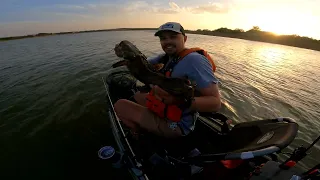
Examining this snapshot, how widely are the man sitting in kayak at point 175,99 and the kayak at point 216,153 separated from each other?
36 cm

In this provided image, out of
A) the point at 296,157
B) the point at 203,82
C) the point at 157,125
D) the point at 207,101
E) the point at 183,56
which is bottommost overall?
the point at 296,157

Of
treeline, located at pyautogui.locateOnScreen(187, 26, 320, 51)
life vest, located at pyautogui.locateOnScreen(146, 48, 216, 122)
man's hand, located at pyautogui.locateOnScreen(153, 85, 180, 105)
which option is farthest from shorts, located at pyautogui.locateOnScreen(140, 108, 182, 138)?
treeline, located at pyautogui.locateOnScreen(187, 26, 320, 51)

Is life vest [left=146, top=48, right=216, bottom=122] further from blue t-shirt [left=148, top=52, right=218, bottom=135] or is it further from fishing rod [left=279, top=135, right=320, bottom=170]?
fishing rod [left=279, top=135, right=320, bottom=170]

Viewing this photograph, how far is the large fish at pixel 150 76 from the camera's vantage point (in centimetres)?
312

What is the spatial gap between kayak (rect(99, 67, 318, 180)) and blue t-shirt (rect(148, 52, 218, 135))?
63 centimetres

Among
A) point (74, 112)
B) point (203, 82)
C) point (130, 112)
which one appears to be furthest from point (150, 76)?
point (74, 112)

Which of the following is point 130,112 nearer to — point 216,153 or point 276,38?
point 216,153

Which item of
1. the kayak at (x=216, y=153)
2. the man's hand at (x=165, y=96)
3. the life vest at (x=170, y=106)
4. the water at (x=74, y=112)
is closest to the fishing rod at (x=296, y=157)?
the kayak at (x=216, y=153)

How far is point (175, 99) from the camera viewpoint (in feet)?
11.4

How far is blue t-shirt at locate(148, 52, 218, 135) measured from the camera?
3678mm

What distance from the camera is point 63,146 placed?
6.31 m

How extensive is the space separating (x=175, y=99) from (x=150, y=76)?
0.67 metres

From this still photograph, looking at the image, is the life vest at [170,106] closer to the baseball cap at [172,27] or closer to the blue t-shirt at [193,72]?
the blue t-shirt at [193,72]

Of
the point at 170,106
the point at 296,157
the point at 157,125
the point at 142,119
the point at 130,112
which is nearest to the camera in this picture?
the point at 296,157
